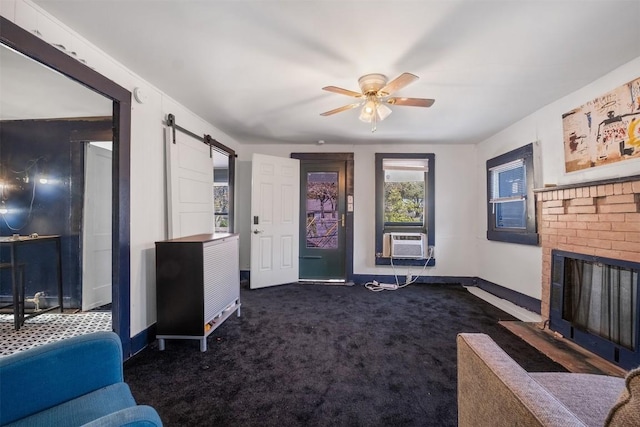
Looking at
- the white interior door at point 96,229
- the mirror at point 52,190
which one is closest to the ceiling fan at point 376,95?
the mirror at point 52,190

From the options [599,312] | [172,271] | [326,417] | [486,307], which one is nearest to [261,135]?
[172,271]

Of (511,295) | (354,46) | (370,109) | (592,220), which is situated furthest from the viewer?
(511,295)

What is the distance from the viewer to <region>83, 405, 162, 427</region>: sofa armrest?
0.68m

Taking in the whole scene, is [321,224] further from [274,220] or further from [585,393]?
[585,393]

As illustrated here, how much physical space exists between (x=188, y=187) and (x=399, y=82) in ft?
7.82

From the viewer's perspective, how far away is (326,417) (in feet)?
4.85

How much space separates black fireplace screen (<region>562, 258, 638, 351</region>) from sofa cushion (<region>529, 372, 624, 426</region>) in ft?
4.36

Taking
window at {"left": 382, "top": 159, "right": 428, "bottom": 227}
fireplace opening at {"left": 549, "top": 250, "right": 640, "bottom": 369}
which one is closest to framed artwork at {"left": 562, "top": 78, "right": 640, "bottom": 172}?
fireplace opening at {"left": 549, "top": 250, "right": 640, "bottom": 369}

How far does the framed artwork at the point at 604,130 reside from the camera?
2.02 metres

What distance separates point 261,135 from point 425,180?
2789mm

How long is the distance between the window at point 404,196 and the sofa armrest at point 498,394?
329 cm

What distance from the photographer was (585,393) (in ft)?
3.30

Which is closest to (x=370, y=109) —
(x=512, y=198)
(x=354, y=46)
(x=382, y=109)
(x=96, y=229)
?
(x=382, y=109)

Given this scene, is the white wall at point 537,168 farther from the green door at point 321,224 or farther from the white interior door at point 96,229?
the white interior door at point 96,229
